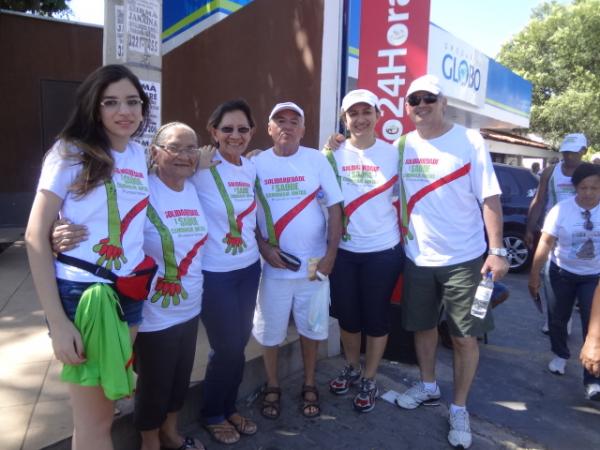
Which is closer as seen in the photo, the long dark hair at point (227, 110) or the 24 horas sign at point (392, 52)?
the long dark hair at point (227, 110)

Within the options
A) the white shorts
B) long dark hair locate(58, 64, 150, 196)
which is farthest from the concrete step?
long dark hair locate(58, 64, 150, 196)

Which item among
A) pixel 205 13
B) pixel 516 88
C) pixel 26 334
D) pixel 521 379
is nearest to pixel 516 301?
pixel 521 379

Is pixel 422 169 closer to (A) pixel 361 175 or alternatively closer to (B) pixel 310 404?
(A) pixel 361 175

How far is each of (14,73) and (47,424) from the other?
26.2 ft

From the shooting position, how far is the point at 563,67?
20.6 metres

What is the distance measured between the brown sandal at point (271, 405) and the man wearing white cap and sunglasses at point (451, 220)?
1.11 meters

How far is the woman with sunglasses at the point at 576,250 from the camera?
361cm

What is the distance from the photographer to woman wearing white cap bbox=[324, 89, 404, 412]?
3.08 metres

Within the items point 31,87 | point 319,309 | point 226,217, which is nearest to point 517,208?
point 319,309

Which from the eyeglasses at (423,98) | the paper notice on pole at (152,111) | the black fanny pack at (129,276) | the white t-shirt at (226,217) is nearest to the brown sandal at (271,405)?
the white t-shirt at (226,217)

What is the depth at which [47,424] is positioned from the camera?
2484 mm

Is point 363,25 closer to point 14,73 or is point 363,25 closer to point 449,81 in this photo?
point 14,73

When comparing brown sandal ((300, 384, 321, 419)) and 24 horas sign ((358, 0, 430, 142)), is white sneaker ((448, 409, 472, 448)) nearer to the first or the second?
brown sandal ((300, 384, 321, 419))

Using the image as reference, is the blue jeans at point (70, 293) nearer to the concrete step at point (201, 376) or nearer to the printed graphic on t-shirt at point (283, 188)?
the concrete step at point (201, 376)
